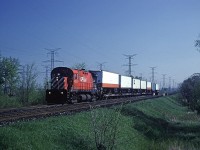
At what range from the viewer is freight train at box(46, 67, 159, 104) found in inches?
1398

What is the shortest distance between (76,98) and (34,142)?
25165 millimetres

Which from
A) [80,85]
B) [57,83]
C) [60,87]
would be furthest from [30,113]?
[80,85]

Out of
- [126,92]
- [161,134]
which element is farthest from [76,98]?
[126,92]

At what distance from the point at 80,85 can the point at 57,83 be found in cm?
406

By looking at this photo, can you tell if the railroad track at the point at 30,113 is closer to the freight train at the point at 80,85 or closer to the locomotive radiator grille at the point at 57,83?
the freight train at the point at 80,85

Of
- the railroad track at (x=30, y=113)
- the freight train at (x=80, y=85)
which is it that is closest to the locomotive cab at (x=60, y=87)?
the freight train at (x=80, y=85)

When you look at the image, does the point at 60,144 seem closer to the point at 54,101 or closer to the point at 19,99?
the point at 54,101

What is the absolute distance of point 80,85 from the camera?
39.8 meters

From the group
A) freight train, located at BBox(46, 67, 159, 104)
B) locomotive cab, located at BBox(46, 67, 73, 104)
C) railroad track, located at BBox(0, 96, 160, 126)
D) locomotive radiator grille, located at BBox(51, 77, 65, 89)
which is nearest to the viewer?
railroad track, located at BBox(0, 96, 160, 126)

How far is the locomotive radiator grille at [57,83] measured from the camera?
36.1 m

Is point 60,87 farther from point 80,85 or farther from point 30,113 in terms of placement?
point 30,113

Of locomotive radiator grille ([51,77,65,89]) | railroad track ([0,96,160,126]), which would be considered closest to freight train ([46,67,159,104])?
locomotive radiator grille ([51,77,65,89])

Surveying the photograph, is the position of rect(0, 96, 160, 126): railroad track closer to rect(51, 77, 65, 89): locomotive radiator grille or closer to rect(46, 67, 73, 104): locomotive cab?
rect(46, 67, 73, 104): locomotive cab

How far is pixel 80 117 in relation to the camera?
21094 mm
